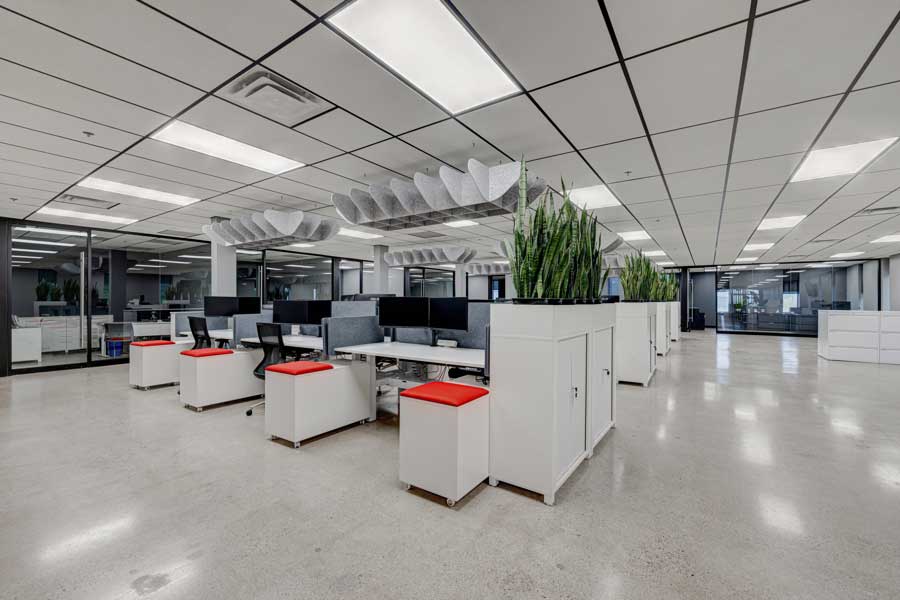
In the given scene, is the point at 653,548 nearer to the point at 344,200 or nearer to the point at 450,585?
the point at 450,585

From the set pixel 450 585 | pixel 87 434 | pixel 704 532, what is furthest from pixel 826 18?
pixel 87 434

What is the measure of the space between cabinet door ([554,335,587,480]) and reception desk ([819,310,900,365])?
293 inches

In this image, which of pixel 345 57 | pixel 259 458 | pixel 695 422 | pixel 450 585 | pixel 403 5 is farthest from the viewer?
pixel 695 422

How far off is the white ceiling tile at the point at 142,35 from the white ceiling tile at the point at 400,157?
3.93ft

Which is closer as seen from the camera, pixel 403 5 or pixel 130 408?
pixel 403 5

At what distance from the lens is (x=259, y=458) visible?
106 inches

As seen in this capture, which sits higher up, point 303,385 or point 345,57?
point 345,57

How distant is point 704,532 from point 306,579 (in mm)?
1822

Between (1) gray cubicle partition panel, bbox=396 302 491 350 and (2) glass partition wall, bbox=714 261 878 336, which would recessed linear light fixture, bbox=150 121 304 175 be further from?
(2) glass partition wall, bbox=714 261 878 336

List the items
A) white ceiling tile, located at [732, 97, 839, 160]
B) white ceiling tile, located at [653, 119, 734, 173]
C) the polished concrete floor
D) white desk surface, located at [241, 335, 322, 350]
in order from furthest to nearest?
1. white desk surface, located at [241, 335, 322, 350]
2. white ceiling tile, located at [653, 119, 734, 173]
3. white ceiling tile, located at [732, 97, 839, 160]
4. the polished concrete floor

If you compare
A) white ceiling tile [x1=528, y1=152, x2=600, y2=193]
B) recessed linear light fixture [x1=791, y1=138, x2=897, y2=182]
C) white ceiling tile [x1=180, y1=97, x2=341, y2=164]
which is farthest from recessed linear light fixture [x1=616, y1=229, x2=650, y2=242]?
white ceiling tile [x1=180, y1=97, x2=341, y2=164]

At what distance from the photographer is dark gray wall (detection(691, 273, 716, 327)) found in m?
14.3

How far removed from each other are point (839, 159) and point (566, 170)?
88.0 inches

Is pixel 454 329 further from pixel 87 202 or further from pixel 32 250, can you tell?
pixel 32 250
